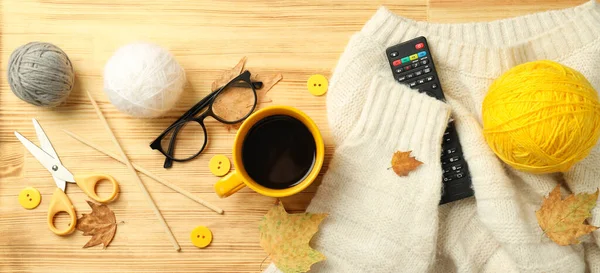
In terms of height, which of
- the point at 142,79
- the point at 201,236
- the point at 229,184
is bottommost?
the point at 201,236

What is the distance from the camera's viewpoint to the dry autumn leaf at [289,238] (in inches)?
26.7

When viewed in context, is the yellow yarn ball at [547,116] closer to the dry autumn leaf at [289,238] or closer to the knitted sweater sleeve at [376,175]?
the knitted sweater sleeve at [376,175]

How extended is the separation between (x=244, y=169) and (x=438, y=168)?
249mm

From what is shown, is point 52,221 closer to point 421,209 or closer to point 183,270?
point 183,270

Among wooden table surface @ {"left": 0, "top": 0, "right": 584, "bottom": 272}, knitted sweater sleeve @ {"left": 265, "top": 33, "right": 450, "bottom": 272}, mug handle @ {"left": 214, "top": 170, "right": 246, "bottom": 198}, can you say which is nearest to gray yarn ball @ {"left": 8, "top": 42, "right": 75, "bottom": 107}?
wooden table surface @ {"left": 0, "top": 0, "right": 584, "bottom": 272}

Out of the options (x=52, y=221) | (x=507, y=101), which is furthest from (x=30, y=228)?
(x=507, y=101)

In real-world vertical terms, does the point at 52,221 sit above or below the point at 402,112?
below

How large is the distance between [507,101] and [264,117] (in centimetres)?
29

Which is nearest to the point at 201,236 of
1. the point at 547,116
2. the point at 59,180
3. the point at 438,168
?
the point at 59,180

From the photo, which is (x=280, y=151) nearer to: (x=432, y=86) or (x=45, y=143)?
(x=432, y=86)

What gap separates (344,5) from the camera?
0.76 metres

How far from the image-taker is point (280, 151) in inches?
26.7

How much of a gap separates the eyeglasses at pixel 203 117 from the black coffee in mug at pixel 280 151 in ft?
0.26

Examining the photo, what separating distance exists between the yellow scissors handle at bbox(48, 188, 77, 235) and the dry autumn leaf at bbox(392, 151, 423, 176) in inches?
17.3
